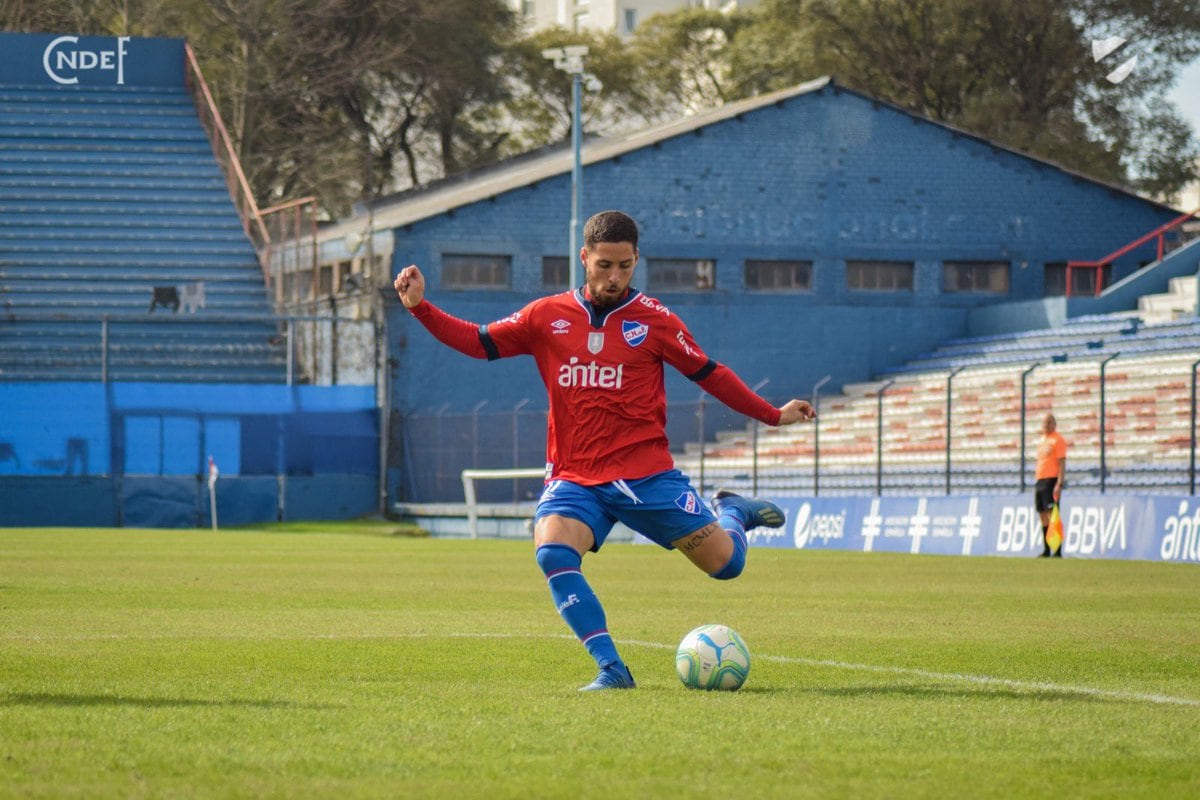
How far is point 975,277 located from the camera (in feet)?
157

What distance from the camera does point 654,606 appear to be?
14.7 metres

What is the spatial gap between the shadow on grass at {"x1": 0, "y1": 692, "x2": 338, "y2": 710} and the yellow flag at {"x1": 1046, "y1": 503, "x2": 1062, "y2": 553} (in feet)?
61.4

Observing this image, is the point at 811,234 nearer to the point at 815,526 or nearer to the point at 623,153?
the point at 623,153

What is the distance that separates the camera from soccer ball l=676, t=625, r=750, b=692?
8445mm

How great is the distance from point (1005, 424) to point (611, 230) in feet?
89.4

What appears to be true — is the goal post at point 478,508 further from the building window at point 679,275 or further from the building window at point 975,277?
the building window at point 975,277

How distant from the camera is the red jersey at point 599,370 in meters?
8.92

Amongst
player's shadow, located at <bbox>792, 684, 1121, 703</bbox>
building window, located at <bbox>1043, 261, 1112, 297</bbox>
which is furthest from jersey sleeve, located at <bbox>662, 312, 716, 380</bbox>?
building window, located at <bbox>1043, 261, 1112, 297</bbox>

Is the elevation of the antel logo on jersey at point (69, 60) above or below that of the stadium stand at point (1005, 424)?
above

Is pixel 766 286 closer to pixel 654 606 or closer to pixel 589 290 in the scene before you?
pixel 654 606

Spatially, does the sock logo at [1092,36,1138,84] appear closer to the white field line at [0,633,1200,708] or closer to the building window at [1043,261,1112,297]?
the building window at [1043,261,1112,297]

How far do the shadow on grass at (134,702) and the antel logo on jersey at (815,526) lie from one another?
23.0 meters

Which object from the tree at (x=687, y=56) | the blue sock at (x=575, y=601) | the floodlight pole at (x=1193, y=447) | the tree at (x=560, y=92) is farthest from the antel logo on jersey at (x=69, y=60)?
the blue sock at (x=575, y=601)

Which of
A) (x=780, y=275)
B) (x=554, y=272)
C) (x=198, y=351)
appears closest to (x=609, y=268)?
(x=198, y=351)
